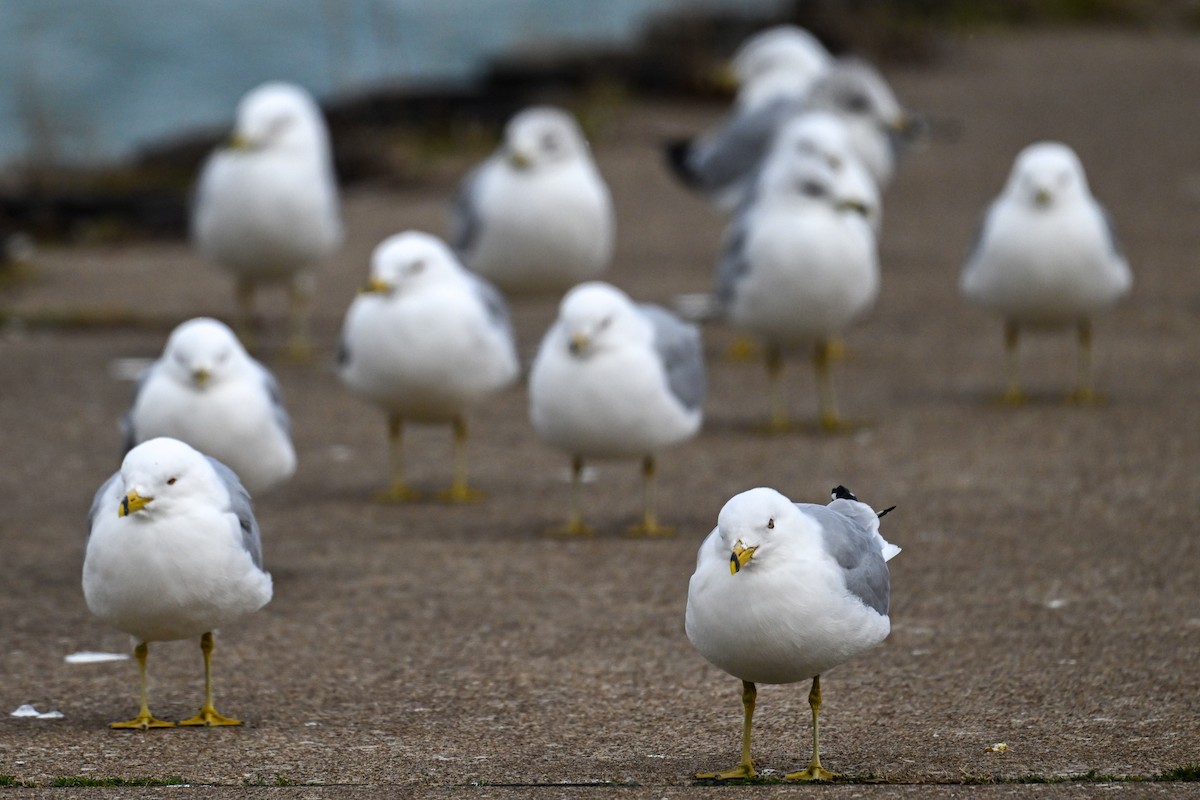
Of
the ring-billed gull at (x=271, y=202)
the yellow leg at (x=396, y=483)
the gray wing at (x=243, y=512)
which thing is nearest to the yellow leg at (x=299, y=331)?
the ring-billed gull at (x=271, y=202)

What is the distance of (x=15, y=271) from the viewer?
1341 centimetres

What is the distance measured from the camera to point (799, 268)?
29.7ft

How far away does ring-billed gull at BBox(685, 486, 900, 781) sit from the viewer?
4605 mm

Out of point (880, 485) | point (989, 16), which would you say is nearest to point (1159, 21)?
point (989, 16)

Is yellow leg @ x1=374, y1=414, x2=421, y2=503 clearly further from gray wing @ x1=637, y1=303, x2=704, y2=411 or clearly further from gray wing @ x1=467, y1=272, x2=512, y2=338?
gray wing @ x1=637, y1=303, x2=704, y2=411

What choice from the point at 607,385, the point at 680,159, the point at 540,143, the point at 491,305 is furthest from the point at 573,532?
the point at 680,159

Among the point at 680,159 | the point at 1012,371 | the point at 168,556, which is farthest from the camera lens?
the point at 680,159

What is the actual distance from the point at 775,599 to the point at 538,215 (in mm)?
6386

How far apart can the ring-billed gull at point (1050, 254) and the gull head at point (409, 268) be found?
2.84 m

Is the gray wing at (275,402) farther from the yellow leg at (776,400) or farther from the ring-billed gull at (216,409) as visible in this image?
the yellow leg at (776,400)

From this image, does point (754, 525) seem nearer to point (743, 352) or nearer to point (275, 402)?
point (275, 402)

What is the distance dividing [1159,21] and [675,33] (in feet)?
20.9

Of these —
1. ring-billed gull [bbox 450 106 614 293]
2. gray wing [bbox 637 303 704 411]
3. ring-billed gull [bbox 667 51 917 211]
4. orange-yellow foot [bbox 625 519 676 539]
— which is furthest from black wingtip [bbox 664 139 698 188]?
orange-yellow foot [bbox 625 519 676 539]

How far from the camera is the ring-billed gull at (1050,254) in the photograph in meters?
9.34
